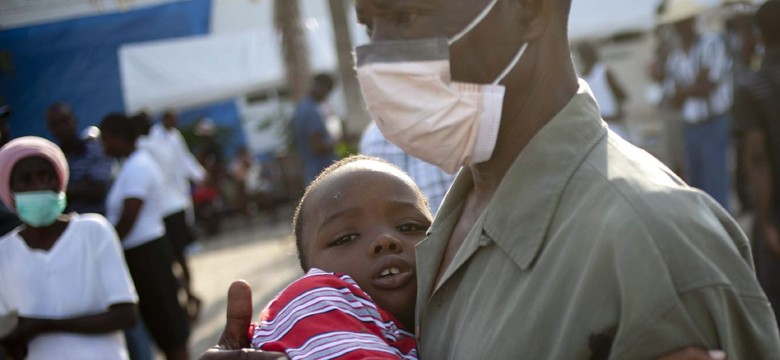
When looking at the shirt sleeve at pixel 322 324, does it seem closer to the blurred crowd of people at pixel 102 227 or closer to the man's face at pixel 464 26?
the man's face at pixel 464 26

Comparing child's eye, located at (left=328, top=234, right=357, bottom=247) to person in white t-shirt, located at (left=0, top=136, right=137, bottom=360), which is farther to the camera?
person in white t-shirt, located at (left=0, top=136, right=137, bottom=360)

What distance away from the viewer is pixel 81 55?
45.5 ft

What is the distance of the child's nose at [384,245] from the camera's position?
2.54 meters

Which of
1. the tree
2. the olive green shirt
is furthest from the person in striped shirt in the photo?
the tree

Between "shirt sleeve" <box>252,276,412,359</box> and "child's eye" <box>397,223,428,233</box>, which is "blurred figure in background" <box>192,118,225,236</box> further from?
"shirt sleeve" <box>252,276,412,359</box>

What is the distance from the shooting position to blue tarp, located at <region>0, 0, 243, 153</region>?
41.9 feet

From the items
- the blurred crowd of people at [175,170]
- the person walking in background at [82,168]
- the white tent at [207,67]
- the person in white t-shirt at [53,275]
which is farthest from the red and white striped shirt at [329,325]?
the white tent at [207,67]

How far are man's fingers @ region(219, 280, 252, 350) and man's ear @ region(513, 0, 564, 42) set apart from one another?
2.90 feet

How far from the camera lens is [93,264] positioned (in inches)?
192

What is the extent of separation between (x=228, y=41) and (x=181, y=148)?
10133 mm

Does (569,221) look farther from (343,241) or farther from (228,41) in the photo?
(228,41)

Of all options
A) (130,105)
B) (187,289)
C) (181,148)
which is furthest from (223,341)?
(130,105)

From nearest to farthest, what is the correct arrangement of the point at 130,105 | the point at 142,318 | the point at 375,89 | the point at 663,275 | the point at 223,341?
the point at 663,275 < the point at 375,89 < the point at 223,341 < the point at 142,318 < the point at 130,105

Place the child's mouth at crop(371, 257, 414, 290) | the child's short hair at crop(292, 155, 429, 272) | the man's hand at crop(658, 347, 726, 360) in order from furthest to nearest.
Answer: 1. the child's short hair at crop(292, 155, 429, 272)
2. the child's mouth at crop(371, 257, 414, 290)
3. the man's hand at crop(658, 347, 726, 360)
